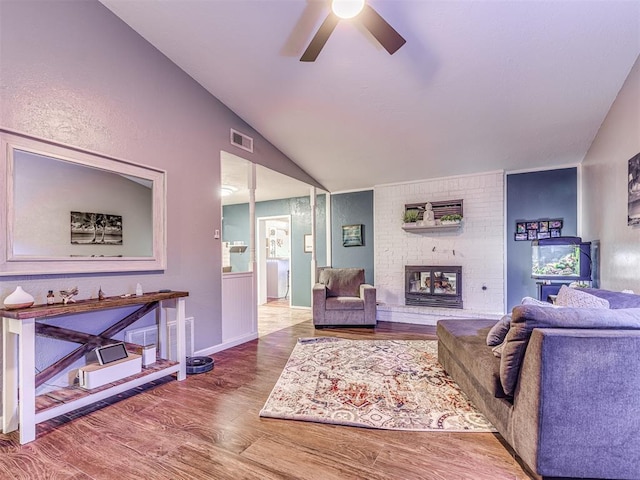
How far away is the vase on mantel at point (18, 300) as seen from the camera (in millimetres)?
1907

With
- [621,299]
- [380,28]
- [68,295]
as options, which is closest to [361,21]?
[380,28]

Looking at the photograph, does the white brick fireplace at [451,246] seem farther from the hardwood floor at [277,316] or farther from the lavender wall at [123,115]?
the lavender wall at [123,115]

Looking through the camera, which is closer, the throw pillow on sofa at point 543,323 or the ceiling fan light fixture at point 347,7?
the throw pillow on sofa at point 543,323

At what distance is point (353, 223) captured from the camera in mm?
6121

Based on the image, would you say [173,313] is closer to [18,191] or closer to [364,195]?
[18,191]

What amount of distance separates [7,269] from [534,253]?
542 cm

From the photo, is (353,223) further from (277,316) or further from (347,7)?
(347,7)

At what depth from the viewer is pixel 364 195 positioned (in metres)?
6.02

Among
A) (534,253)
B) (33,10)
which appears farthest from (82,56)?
(534,253)

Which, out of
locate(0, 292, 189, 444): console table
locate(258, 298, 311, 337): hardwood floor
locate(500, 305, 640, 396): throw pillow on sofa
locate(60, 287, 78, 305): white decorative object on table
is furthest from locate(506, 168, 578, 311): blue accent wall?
locate(60, 287, 78, 305): white decorative object on table

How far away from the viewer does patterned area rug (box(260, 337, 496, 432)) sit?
6.67 ft

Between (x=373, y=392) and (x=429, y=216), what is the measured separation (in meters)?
3.48

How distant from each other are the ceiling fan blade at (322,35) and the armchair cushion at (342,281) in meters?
3.40

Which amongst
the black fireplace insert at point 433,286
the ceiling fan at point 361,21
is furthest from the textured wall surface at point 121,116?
the black fireplace insert at point 433,286
